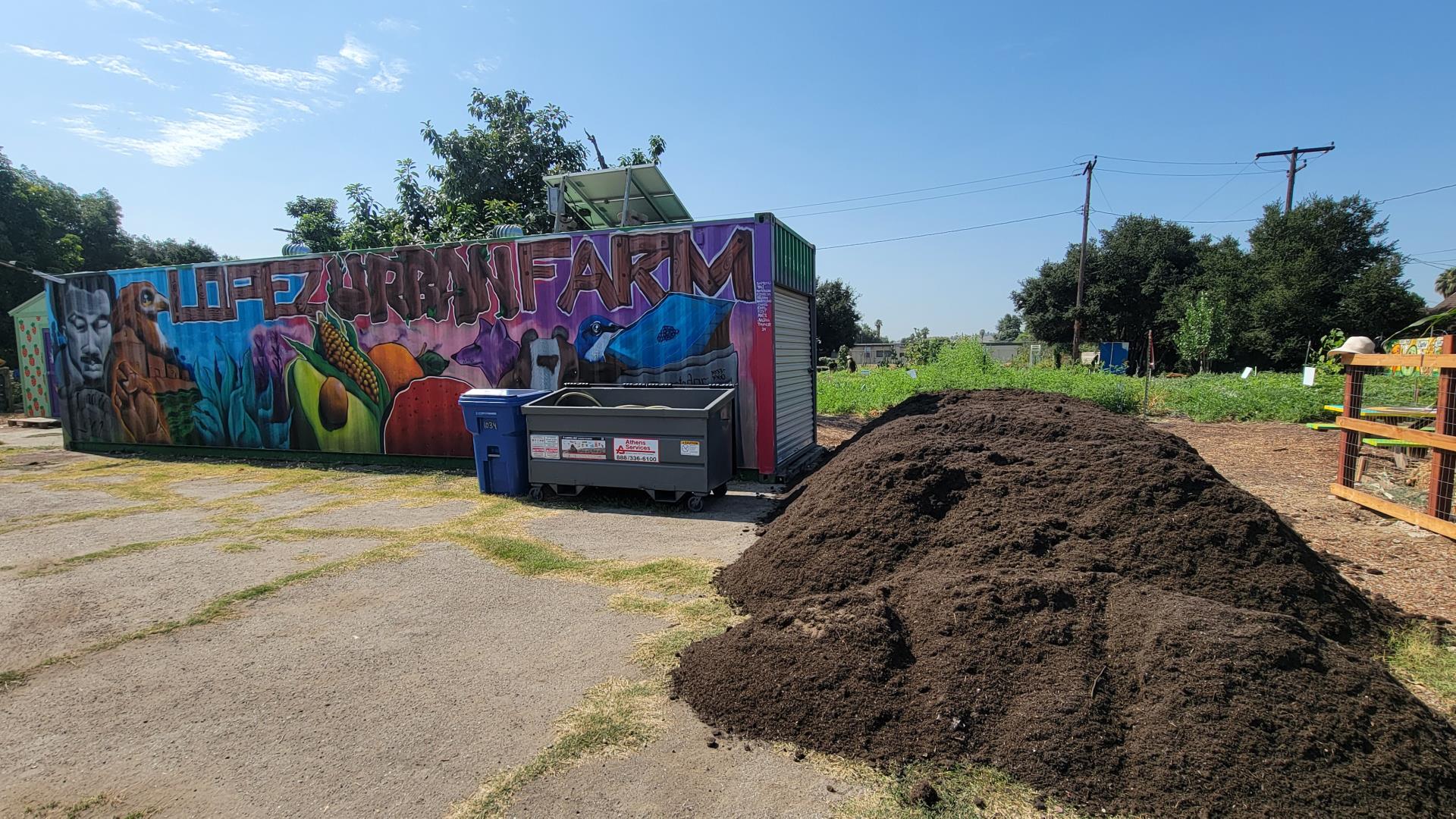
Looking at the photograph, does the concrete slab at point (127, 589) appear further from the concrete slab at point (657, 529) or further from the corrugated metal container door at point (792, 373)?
the corrugated metal container door at point (792, 373)

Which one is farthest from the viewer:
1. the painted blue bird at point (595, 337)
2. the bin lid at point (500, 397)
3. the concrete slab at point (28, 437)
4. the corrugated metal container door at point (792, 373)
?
the concrete slab at point (28, 437)

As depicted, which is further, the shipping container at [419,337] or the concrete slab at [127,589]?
the shipping container at [419,337]

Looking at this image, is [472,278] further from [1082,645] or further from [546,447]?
[1082,645]

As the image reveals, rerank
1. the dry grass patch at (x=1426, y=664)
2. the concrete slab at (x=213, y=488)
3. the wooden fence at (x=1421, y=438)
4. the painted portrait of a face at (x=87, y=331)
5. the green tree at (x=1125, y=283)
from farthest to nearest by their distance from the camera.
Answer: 1. the green tree at (x=1125, y=283)
2. the painted portrait of a face at (x=87, y=331)
3. the concrete slab at (x=213, y=488)
4. the wooden fence at (x=1421, y=438)
5. the dry grass patch at (x=1426, y=664)

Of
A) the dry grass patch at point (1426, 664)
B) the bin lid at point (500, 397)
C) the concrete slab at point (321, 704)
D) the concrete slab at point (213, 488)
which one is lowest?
the concrete slab at point (321, 704)

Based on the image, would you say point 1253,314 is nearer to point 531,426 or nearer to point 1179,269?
point 1179,269

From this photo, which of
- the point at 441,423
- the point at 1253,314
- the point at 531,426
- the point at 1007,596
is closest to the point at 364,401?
the point at 441,423

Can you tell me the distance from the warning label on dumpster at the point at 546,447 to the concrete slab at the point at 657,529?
0.74 metres

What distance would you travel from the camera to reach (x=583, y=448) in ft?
25.4

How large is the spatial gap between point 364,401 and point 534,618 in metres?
8.05

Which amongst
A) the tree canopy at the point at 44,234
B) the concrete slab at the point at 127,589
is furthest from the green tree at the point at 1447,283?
the tree canopy at the point at 44,234

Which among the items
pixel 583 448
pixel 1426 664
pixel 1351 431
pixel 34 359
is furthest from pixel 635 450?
pixel 34 359

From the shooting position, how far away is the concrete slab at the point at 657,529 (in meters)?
5.98

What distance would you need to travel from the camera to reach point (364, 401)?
428 inches
